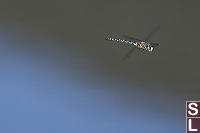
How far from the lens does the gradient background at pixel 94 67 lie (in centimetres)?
268

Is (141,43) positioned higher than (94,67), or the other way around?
(141,43)

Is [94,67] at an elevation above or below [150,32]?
below

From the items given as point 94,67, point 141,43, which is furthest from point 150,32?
point 94,67

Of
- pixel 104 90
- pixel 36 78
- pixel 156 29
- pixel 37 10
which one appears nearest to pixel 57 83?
pixel 36 78

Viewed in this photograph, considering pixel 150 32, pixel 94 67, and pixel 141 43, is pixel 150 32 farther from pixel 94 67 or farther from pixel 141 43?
pixel 94 67

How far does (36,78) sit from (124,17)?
693 mm

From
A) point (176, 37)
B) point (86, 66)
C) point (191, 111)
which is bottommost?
point (191, 111)

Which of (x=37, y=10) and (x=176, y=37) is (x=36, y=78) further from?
(x=176, y=37)

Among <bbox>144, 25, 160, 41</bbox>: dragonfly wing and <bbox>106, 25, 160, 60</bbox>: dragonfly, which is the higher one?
<bbox>144, 25, 160, 41</bbox>: dragonfly wing

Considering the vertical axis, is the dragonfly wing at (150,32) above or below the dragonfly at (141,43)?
above

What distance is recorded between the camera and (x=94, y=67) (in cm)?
273

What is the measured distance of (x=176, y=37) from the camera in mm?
2740

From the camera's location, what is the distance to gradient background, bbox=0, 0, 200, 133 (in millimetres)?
2682

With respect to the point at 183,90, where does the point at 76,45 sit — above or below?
above
